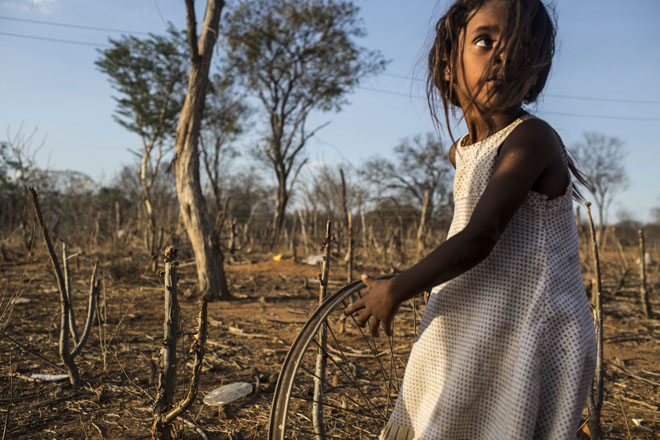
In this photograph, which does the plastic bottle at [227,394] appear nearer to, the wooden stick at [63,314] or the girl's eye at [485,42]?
the wooden stick at [63,314]

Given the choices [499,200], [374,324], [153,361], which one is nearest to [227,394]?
[153,361]

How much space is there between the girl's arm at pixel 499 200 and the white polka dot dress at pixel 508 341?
54 millimetres

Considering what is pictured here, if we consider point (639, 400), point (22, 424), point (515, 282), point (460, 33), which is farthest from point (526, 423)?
point (639, 400)

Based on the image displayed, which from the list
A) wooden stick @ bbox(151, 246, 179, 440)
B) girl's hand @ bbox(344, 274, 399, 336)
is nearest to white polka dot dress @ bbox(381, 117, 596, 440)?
girl's hand @ bbox(344, 274, 399, 336)

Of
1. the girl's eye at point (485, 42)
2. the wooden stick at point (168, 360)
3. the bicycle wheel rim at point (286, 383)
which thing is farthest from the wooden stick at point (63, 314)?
the girl's eye at point (485, 42)

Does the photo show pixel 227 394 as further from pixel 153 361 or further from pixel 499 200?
pixel 499 200

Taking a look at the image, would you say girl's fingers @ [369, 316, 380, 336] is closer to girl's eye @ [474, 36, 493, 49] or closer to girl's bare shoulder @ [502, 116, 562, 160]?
girl's bare shoulder @ [502, 116, 562, 160]

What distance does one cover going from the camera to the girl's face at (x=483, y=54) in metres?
0.87

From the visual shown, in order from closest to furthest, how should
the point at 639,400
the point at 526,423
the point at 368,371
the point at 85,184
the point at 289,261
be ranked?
the point at 526,423 → the point at 639,400 → the point at 368,371 → the point at 289,261 → the point at 85,184

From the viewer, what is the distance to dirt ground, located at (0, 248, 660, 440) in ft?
6.29

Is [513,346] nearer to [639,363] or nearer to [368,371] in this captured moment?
[368,371]

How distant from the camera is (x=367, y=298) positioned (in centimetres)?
90

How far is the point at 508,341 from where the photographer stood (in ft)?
2.68

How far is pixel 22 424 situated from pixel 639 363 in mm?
3820
